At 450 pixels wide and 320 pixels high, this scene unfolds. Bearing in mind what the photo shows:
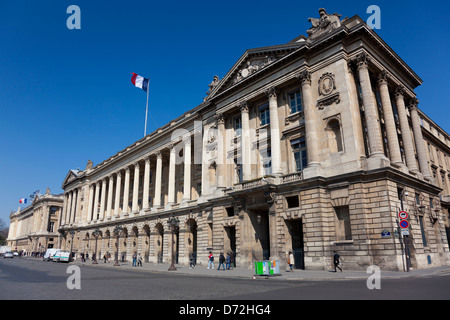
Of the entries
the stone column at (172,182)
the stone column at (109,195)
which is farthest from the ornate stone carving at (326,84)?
the stone column at (109,195)

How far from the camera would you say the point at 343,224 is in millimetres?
24219

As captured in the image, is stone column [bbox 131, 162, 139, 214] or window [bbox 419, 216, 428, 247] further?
stone column [bbox 131, 162, 139, 214]

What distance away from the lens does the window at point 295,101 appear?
30211mm

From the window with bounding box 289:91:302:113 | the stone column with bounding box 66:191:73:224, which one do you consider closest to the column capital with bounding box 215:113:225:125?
the window with bounding box 289:91:302:113

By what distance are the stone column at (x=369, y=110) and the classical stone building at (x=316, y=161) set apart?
9 centimetres

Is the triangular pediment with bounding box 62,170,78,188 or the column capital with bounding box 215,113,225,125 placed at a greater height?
the triangular pediment with bounding box 62,170,78,188

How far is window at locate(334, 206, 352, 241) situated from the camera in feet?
78.1

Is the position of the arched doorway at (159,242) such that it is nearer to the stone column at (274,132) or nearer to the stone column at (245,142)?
the stone column at (245,142)

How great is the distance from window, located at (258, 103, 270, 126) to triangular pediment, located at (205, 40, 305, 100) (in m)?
3.43

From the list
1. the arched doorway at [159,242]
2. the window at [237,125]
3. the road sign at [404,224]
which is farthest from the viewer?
the arched doorway at [159,242]

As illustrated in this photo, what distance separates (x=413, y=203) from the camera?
25594 mm

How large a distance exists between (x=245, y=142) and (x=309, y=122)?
26.7ft

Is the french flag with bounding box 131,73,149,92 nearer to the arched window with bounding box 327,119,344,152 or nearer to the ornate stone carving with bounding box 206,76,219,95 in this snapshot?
the ornate stone carving with bounding box 206,76,219,95
